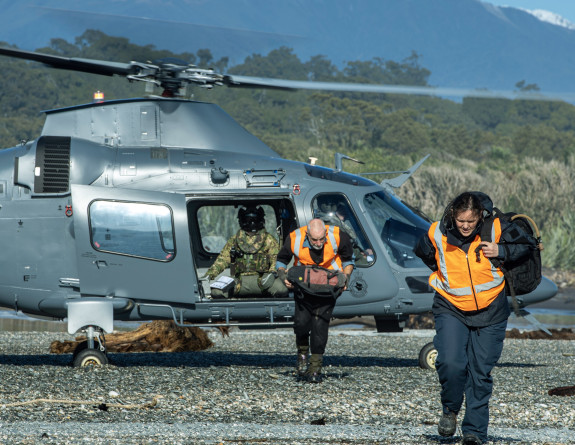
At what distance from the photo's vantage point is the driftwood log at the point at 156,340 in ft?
44.3

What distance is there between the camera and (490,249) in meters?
5.69

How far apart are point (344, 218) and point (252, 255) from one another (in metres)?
1.16

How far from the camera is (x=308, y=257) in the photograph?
870cm

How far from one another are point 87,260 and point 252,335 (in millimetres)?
7926

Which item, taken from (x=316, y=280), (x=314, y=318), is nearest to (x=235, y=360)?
(x=314, y=318)

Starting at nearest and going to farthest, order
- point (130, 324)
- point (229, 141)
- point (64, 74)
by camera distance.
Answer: point (229, 141), point (130, 324), point (64, 74)

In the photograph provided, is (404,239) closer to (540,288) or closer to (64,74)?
A: (540,288)

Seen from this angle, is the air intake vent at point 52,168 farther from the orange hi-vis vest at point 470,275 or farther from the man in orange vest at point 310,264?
the orange hi-vis vest at point 470,275

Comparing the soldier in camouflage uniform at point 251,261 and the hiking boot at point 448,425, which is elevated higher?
the soldier in camouflage uniform at point 251,261

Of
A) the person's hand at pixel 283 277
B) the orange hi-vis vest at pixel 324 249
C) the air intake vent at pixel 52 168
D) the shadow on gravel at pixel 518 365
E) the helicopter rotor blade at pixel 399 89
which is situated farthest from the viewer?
the shadow on gravel at pixel 518 365

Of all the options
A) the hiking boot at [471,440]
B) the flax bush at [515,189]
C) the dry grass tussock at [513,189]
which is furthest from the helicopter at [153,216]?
the dry grass tussock at [513,189]

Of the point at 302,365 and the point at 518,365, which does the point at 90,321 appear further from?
the point at 518,365

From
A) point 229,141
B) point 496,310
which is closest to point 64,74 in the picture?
point 229,141

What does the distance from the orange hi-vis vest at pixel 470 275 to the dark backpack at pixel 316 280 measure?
9.11 feet
